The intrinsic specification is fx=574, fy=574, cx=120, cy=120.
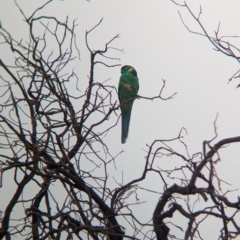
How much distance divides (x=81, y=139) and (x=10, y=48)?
61cm

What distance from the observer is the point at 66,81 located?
10.1 ft

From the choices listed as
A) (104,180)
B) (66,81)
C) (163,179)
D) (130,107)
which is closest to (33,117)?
(66,81)

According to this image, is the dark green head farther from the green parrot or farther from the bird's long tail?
the bird's long tail

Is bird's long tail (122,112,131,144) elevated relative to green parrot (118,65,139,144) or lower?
lower

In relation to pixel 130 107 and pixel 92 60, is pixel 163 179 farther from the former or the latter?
pixel 130 107

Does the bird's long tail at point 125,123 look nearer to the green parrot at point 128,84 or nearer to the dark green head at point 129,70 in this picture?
the green parrot at point 128,84

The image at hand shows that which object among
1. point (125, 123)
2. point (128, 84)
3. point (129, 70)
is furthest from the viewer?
point (129, 70)

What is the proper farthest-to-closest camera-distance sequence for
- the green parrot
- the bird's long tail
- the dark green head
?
the dark green head < the green parrot < the bird's long tail

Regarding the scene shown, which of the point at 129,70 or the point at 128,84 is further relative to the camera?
the point at 129,70

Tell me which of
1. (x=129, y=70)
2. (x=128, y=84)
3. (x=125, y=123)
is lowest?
(x=125, y=123)

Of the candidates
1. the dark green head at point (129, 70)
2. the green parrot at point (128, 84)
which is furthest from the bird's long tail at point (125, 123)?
the dark green head at point (129, 70)

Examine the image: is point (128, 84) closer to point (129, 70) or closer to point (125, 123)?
point (129, 70)

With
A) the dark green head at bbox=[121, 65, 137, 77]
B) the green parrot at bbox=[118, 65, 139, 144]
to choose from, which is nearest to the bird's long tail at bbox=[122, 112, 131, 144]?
the green parrot at bbox=[118, 65, 139, 144]

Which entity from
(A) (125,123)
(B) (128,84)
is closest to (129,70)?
(B) (128,84)
